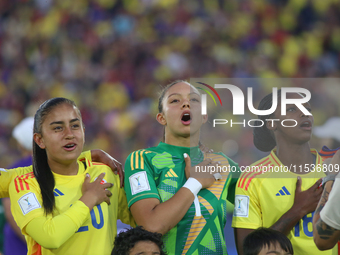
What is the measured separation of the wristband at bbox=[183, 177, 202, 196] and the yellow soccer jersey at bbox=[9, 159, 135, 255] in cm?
43

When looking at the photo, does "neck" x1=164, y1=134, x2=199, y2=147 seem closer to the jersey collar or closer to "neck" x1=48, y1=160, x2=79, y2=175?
the jersey collar

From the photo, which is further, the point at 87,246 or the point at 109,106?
the point at 109,106

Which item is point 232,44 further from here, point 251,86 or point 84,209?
point 84,209

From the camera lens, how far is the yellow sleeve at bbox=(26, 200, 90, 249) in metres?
2.09

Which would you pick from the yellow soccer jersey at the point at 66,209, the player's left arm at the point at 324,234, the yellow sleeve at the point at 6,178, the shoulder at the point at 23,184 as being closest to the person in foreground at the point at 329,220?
the player's left arm at the point at 324,234

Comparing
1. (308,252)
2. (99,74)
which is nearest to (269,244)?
(308,252)

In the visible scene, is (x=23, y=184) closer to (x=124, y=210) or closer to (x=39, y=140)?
(x=39, y=140)

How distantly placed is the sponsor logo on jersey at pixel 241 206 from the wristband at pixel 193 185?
0.25 meters

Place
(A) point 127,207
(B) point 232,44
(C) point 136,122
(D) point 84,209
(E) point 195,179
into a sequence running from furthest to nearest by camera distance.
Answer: (B) point 232,44 < (C) point 136,122 < (A) point 127,207 < (E) point 195,179 < (D) point 84,209

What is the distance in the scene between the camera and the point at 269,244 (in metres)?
2.19

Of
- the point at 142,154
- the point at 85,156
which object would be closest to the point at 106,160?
the point at 85,156

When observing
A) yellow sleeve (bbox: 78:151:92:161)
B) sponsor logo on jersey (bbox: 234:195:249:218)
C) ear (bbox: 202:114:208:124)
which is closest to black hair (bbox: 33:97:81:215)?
yellow sleeve (bbox: 78:151:92:161)

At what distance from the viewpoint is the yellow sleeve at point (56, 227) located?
6.84ft

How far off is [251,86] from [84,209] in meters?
1.21
